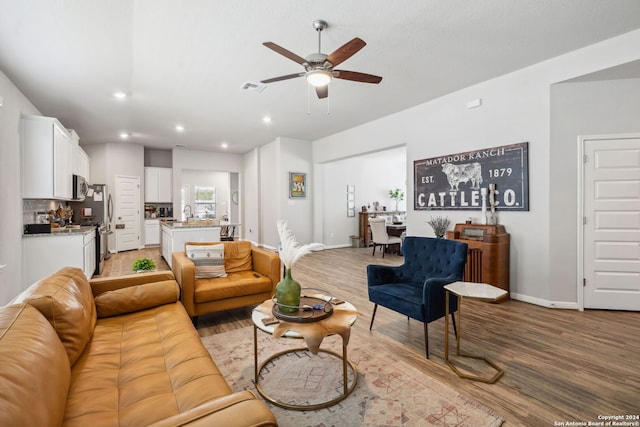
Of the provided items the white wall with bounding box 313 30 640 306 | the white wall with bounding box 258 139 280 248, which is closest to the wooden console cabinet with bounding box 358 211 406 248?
the white wall with bounding box 258 139 280 248

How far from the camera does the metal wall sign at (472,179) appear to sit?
12.9 ft

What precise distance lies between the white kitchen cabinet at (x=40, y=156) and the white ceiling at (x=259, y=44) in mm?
530

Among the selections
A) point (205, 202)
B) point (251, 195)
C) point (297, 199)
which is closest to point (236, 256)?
point (297, 199)

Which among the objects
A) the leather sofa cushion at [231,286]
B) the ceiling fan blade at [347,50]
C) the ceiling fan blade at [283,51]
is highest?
the ceiling fan blade at [347,50]

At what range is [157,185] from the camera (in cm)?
898

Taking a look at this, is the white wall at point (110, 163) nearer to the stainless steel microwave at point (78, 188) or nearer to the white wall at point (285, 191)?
the stainless steel microwave at point (78, 188)

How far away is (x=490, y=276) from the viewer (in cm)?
389

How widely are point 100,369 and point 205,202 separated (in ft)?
36.5

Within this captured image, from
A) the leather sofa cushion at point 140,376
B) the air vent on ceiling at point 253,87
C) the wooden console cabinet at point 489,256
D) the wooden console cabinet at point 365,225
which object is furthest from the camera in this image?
the wooden console cabinet at point 365,225

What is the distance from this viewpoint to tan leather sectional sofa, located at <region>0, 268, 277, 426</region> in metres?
0.93

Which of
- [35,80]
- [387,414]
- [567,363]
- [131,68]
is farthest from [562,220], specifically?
[35,80]

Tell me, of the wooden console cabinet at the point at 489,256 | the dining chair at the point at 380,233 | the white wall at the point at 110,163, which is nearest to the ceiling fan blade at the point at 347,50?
the wooden console cabinet at the point at 489,256

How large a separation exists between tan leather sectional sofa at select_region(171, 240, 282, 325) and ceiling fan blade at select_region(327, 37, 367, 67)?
2.09 meters

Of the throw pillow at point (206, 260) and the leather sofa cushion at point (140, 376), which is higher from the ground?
the throw pillow at point (206, 260)
